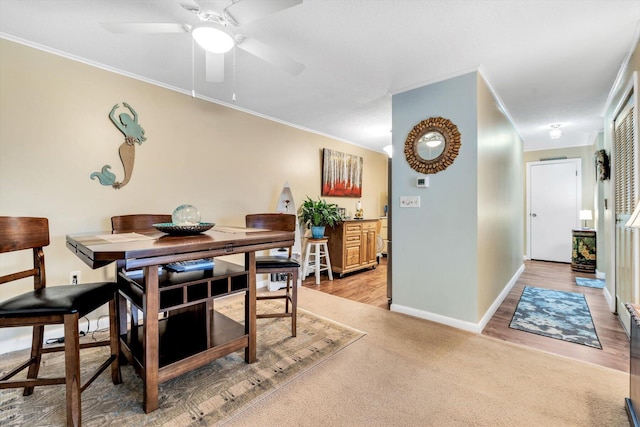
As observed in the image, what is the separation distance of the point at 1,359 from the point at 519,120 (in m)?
5.82

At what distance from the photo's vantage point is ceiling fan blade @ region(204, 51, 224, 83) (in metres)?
1.89

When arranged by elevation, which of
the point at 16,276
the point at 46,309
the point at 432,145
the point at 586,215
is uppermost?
the point at 432,145

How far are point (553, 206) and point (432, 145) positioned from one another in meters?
4.54

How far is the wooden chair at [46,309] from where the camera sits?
4.18 feet

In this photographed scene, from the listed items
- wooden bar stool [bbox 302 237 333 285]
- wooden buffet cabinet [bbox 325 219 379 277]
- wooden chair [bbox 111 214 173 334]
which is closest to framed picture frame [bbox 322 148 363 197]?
wooden buffet cabinet [bbox 325 219 379 277]

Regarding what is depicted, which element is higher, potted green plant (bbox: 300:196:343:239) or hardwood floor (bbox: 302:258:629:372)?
potted green plant (bbox: 300:196:343:239)

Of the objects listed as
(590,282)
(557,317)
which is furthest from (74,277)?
(590,282)

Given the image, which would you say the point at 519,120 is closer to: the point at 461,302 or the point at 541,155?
the point at 541,155

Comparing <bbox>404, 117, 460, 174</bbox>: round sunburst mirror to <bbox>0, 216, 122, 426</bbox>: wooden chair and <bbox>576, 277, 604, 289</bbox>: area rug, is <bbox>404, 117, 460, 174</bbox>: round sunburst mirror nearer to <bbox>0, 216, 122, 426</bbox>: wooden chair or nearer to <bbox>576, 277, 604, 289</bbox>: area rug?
<bbox>0, 216, 122, 426</bbox>: wooden chair

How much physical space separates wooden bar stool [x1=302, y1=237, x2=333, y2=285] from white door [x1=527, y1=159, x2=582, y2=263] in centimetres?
440

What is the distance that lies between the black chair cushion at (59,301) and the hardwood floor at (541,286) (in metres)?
2.50

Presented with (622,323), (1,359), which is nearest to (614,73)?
(622,323)

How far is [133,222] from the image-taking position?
2.34m

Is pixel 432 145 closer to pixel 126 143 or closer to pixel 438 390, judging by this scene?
pixel 438 390
